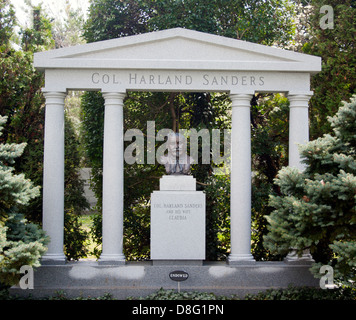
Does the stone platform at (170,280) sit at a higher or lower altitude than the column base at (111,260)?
lower

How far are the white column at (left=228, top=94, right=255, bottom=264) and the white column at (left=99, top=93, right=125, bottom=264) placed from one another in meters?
3.53

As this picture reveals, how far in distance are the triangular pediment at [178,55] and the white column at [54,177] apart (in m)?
1.24

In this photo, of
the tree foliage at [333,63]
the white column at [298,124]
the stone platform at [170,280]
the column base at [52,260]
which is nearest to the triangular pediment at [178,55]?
the white column at [298,124]

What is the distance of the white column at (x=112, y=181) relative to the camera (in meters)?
13.8

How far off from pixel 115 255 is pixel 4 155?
452cm

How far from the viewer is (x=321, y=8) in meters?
17.0

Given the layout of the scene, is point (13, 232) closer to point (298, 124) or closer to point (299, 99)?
point (298, 124)

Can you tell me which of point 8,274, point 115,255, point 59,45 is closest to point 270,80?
point 115,255

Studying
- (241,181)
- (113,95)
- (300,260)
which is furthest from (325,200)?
(113,95)

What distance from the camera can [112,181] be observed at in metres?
13.8

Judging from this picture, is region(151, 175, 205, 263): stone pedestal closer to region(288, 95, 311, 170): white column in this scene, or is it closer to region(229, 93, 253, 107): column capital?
region(229, 93, 253, 107): column capital

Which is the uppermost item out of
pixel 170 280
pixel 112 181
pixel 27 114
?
pixel 27 114

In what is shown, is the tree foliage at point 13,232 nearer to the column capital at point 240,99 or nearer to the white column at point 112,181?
the white column at point 112,181

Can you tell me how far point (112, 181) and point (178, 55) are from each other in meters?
4.39
